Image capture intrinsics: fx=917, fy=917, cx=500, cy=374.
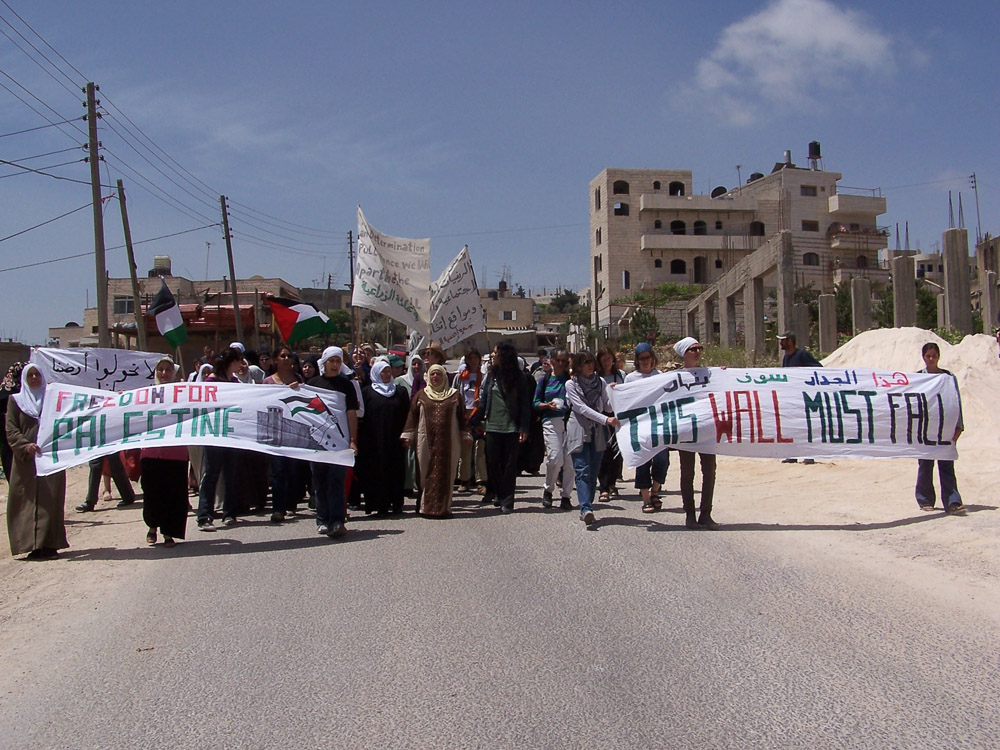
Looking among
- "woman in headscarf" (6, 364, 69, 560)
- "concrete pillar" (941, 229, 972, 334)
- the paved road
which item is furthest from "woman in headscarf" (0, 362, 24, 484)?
"concrete pillar" (941, 229, 972, 334)

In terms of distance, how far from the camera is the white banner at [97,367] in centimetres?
1374

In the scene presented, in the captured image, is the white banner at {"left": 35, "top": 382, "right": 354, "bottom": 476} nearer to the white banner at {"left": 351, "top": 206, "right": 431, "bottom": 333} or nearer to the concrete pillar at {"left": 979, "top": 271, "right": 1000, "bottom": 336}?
the white banner at {"left": 351, "top": 206, "right": 431, "bottom": 333}

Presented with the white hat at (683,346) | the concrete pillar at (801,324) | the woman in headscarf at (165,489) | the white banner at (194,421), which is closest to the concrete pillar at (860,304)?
the concrete pillar at (801,324)

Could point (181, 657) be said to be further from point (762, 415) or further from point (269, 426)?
point (762, 415)

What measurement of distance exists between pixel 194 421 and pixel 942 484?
741cm

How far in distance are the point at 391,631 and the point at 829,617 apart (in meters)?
2.78

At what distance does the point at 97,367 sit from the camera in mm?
14125

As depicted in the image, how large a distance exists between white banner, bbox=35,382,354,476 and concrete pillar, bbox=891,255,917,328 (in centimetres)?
1570

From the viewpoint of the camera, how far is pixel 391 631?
569 centimetres

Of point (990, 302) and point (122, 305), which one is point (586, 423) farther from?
point (122, 305)

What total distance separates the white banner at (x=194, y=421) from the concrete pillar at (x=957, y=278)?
47.3ft

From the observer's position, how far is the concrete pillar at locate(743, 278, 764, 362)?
2666cm

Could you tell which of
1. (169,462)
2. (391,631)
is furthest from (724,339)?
(391,631)

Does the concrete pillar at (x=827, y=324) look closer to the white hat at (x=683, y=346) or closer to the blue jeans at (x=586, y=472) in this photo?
the white hat at (x=683, y=346)
